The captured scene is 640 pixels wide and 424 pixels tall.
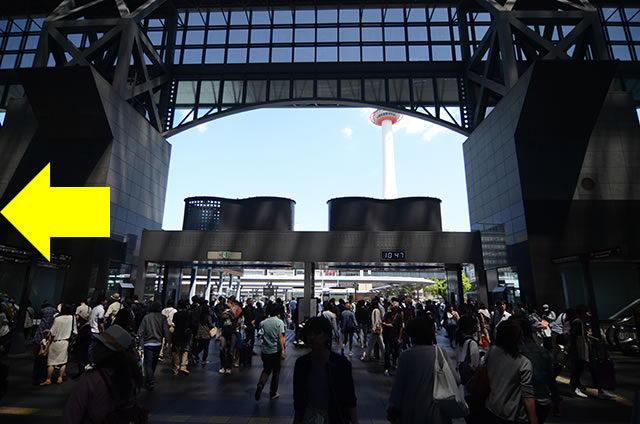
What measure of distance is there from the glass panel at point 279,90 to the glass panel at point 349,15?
21.7 feet

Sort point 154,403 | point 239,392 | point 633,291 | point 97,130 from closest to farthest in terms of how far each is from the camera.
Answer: point 154,403, point 239,392, point 633,291, point 97,130

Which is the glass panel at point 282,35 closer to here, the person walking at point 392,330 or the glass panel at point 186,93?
the glass panel at point 186,93

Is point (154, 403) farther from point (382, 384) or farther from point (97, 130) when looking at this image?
point (97, 130)

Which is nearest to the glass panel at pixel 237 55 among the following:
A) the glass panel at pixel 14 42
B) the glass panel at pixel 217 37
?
the glass panel at pixel 217 37

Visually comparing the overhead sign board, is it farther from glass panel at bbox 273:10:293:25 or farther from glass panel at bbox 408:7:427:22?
glass panel at bbox 408:7:427:22

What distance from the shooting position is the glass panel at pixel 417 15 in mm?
26481

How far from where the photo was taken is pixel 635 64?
75.4 ft

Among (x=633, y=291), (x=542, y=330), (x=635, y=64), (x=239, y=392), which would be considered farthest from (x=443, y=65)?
(x=239, y=392)

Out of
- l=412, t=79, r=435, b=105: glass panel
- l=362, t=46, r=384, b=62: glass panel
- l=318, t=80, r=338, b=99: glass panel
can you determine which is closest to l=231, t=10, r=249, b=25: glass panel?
l=318, t=80, r=338, b=99: glass panel

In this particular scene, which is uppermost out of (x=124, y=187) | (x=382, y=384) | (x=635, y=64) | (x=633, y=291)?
(x=635, y=64)

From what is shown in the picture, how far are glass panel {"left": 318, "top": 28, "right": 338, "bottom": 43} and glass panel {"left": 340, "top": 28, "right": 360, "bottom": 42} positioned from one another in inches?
18.0

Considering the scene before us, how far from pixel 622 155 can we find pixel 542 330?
11529 mm

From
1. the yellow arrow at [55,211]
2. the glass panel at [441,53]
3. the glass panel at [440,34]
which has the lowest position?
the yellow arrow at [55,211]

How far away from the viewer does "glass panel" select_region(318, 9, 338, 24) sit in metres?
27.1
